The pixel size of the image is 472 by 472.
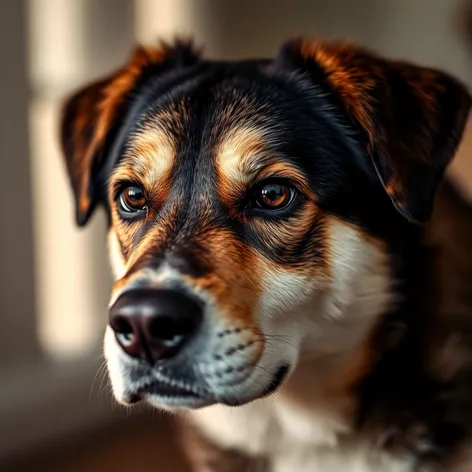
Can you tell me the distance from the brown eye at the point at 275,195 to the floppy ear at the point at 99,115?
0.35 metres

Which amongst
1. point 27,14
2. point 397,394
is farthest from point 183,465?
point 27,14

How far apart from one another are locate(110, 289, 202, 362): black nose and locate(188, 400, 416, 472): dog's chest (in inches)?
15.5

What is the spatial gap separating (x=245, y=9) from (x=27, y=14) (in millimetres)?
1030

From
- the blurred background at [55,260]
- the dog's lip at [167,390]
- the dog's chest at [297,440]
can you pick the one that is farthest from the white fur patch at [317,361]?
the blurred background at [55,260]

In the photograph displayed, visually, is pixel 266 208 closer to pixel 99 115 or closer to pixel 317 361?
pixel 317 361

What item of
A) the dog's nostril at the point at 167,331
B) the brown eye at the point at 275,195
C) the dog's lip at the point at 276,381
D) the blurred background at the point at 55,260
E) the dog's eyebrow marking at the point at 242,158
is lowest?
the blurred background at the point at 55,260

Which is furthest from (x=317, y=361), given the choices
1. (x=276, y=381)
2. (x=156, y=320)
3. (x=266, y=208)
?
(x=156, y=320)

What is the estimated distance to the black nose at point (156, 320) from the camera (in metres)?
0.99

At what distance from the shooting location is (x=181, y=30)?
274 centimetres

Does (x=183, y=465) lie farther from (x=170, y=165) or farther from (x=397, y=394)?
(x=170, y=165)

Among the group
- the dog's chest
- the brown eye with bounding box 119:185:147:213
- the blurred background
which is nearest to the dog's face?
the brown eye with bounding box 119:185:147:213

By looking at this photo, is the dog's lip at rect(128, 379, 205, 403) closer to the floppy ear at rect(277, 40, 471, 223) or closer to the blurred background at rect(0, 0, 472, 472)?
the floppy ear at rect(277, 40, 471, 223)

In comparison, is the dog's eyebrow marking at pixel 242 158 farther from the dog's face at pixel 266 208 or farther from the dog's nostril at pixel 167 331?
the dog's nostril at pixel 167 331

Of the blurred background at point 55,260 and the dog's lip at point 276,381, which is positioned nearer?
the dog's lip at point 276,381
